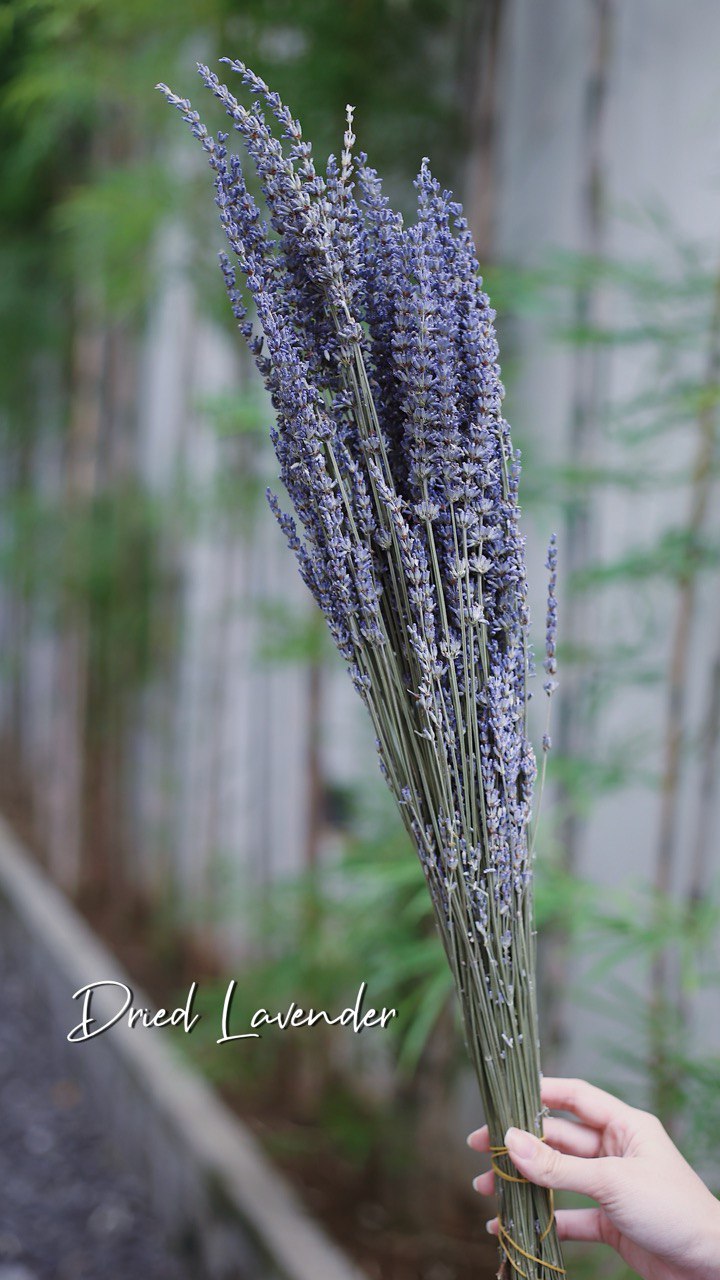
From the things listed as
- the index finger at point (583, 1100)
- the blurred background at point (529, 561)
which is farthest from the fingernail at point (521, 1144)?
the blurred background at point (529, 561)

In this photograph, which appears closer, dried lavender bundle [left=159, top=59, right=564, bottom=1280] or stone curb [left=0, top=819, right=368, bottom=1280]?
dried lavender bundle [left=159, top=59, right=564, bottom=1280]

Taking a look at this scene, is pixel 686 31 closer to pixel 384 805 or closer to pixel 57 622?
pixel 384 805

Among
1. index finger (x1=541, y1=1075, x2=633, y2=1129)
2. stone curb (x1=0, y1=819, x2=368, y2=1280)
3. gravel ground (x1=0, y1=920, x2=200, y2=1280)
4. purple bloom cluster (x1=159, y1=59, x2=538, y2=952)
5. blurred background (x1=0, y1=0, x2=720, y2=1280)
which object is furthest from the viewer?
gravel ground (x1=0, y1=920, x2=200, y2=1280)

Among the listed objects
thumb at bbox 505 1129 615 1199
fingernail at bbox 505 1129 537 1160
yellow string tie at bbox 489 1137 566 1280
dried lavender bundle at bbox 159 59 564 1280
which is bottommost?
yellow string tie at bbox 489 1137 566 1280

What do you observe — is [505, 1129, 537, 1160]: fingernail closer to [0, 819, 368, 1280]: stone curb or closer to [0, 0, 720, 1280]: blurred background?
[0, 0, 720, 1280]: blurred background

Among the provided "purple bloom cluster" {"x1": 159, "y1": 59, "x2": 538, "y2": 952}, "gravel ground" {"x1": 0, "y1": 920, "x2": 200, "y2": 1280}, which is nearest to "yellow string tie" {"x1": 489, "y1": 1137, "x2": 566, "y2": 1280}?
"purple bloom cluster" {"x1": 159, "y1": 59, "x2": 538, "y2": 952}
